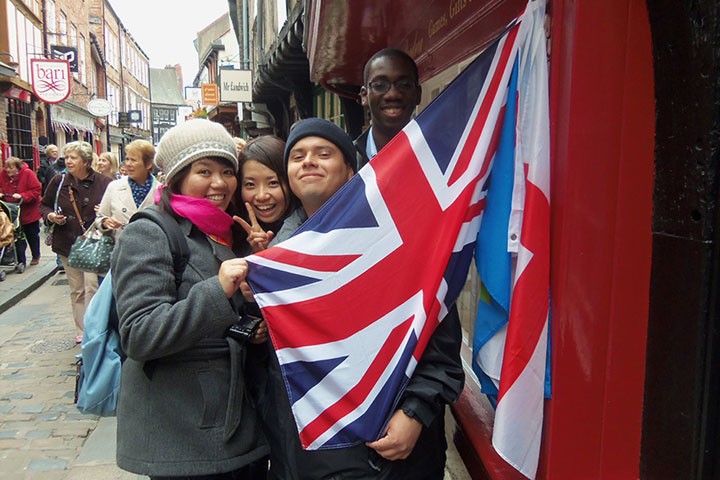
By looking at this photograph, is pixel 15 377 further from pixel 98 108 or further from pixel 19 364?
pixel 98 108

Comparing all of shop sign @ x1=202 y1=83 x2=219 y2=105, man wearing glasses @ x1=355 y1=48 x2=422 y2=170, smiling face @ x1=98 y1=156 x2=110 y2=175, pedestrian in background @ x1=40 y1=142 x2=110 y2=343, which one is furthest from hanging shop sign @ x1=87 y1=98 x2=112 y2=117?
man wearing glasses @ x1=355 y1=48 x2=422 y2=170

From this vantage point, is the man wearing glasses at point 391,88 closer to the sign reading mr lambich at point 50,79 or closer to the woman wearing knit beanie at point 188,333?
the woman wearing knit beanie at point 188,333

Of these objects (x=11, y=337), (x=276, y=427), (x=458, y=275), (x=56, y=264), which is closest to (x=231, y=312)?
(x=276, y=427)

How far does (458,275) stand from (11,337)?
6.35 meters

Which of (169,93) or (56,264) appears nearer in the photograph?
(56,264)

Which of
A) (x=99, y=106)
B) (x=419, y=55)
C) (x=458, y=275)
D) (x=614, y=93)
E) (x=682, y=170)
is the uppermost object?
(x=99, y=106)

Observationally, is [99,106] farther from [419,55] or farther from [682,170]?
[682,170]

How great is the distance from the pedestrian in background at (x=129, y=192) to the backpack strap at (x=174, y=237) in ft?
9.98

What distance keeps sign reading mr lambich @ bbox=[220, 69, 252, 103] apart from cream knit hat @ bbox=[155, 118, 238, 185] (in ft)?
40.5

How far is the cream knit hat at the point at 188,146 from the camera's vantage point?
1.96m

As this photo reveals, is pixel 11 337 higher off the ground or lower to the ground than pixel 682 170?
lower

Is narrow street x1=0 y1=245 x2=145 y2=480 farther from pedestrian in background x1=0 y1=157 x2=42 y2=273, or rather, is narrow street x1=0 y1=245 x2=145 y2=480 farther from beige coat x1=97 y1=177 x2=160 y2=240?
pedestrian in background x1=0 y1=157 x2=42 y2=273

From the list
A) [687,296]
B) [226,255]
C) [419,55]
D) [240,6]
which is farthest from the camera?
[240,6]

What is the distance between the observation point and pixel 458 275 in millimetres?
1673
